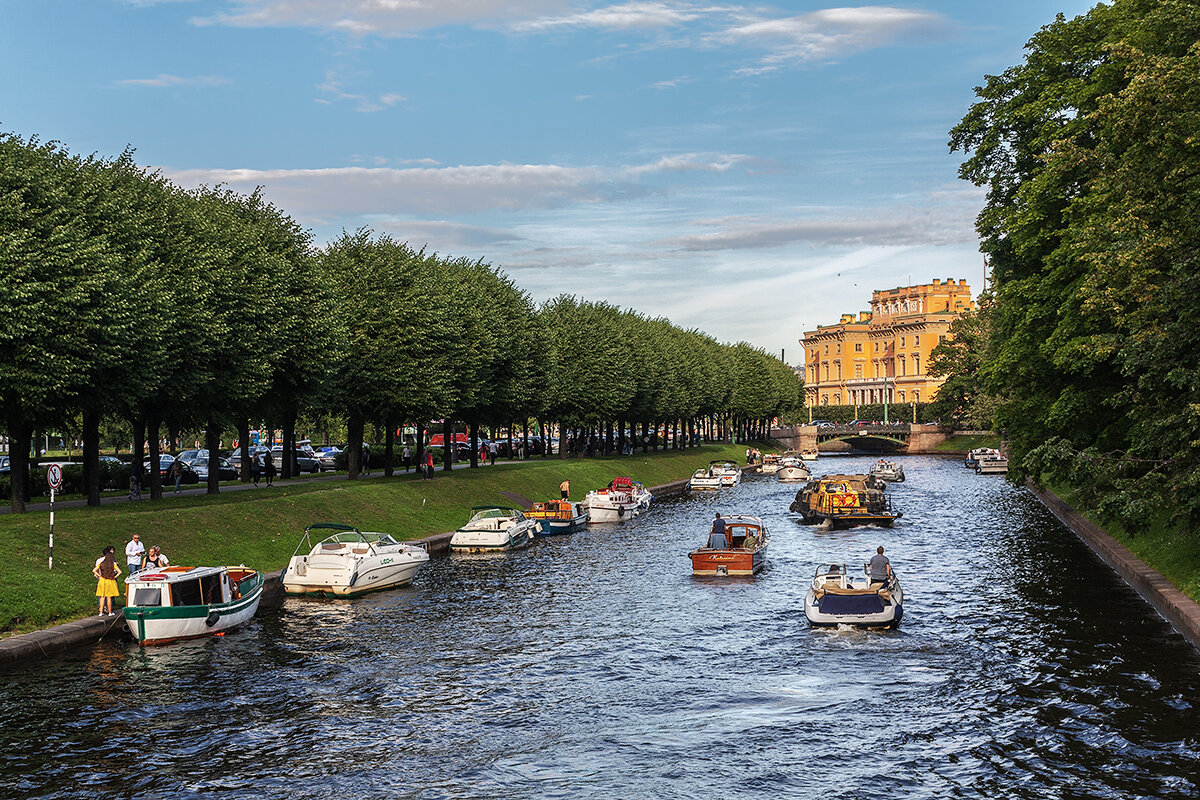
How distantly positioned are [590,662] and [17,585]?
18580 millimetres

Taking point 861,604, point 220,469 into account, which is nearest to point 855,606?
point 861,604

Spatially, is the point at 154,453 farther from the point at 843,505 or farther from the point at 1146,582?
the point at 1146,582

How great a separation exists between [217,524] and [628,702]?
90.1 ft

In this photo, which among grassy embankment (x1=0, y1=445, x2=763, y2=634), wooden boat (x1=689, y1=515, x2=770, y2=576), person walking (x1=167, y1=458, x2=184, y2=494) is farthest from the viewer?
person walking (x1=167, y1=458, x2=184, y2=494)

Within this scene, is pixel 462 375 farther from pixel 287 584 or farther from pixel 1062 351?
pixel 1062 351

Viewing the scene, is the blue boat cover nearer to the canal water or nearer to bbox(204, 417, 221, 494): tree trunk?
Result: the canal water

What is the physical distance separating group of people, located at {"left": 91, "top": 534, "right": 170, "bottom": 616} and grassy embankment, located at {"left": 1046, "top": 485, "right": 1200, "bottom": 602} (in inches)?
1307

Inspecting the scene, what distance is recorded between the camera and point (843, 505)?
74.5 meters

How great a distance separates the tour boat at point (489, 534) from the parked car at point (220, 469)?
25.0 meters

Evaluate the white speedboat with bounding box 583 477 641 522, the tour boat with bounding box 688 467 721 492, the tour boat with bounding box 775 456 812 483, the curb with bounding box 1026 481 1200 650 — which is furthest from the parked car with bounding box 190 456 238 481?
the tour boat with bounding box 775 456 812 483

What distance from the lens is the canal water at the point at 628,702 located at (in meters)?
22.6

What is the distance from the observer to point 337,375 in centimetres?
6988

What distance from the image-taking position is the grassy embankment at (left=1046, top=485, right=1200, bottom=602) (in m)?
38.4

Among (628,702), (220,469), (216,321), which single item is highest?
(216,321)
